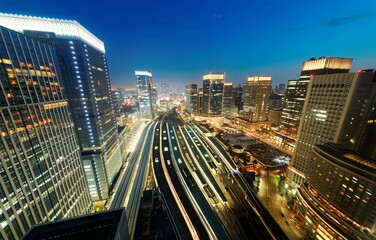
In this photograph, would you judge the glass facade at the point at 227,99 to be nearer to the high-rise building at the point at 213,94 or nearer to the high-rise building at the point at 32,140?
the high-rise building at the point at 213,94

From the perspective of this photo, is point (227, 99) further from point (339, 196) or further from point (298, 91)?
point (339, 196)

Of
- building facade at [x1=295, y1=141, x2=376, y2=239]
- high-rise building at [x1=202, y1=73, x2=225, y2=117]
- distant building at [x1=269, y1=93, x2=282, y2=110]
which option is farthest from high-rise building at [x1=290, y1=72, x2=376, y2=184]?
distant building at [x1=269, y1=93, x2=282, y2=110]

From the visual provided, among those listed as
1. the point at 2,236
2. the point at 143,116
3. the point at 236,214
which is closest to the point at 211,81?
the point at 143,116

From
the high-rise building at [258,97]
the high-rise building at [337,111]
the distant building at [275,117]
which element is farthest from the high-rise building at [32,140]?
the distant building at [275,117]

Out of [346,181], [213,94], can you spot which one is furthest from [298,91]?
[213,94]

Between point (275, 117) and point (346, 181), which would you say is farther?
point (275, 117)
